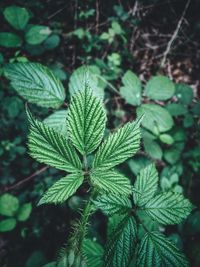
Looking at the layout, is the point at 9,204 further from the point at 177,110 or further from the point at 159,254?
the point at 177,110

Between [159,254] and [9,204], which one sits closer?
[159,254]

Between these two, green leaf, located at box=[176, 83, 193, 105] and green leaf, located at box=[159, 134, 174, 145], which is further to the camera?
green leaf, located at box=[176, 83, 193, 105]

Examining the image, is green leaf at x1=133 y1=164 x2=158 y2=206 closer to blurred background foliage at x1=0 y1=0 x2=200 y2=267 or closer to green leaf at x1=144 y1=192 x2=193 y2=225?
green leaf at x1=144 y1=192 x2=193 y2=225

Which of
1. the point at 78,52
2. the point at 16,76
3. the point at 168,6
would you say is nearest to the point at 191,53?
the point at 168,6

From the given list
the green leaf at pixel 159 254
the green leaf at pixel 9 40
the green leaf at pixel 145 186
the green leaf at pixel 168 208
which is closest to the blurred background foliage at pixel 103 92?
the green leaf at pixel 9 40

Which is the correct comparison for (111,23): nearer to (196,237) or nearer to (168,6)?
(168,6)

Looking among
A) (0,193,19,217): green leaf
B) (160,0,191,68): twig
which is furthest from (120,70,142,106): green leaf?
(0,193,19,217): green leaf

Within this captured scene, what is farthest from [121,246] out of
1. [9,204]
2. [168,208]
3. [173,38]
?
[173,38]
